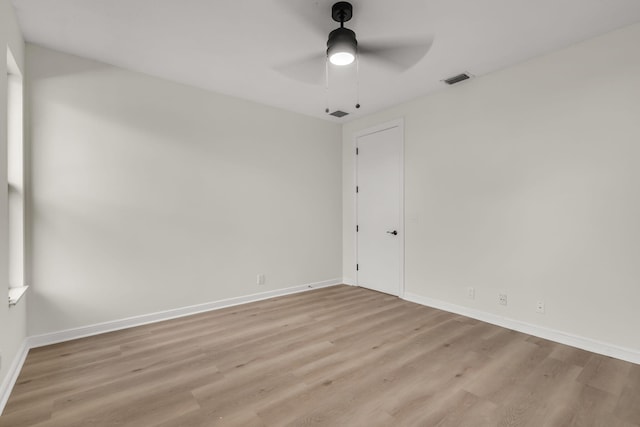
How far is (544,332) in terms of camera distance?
281 cm

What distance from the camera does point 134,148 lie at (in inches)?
122

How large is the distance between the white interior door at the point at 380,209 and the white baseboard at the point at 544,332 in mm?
668

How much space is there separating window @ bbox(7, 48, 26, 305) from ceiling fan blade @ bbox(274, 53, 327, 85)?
2.21 m

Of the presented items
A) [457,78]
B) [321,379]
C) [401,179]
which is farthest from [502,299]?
[457,78]

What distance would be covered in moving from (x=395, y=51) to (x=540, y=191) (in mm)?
1939

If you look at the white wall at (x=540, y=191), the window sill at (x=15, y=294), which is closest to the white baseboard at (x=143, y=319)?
the window sill at (x=15, y=294)

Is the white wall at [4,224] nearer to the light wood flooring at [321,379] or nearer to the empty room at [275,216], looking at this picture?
the empty room at [275,216]

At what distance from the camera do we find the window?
2.46 m

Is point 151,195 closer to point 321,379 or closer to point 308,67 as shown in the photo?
point 308,67

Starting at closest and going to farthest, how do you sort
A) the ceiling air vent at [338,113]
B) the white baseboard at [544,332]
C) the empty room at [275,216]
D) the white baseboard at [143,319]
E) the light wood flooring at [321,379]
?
the light wood flooring at [321,379], the empty room at [275,216], the white baseboard at [544,332], the white baseboard at [143,319], the ceiling air vent at [338,113]

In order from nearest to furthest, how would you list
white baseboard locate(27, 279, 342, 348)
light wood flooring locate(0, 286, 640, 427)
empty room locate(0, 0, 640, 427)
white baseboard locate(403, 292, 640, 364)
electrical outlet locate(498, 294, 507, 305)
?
light wood flooring locate(0, 286, 640, 427), empty room locate(0, 0, 640, 427), white baseboard locate(403, 292, 640, 364), white baseboard locate(27, 279, 342, 348), electrical outlet locate(498, 294, 507, 305)

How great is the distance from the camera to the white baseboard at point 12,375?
1.83 m

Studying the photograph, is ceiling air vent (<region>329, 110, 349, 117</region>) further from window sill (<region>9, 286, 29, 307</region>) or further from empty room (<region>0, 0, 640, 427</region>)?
window sill (<region>9, 286, 29, 307</region>)

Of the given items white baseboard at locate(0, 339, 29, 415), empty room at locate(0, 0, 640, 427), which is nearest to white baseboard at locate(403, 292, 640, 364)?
empty room at locate(0, 0, 640, 427)
